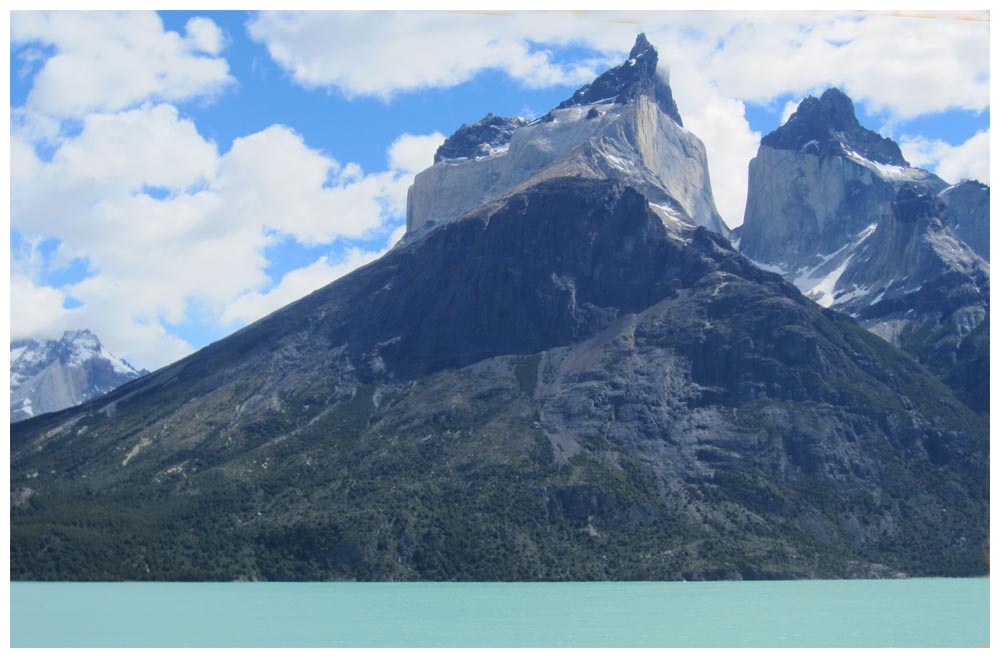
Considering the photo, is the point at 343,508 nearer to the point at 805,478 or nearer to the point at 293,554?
the point at 293,554

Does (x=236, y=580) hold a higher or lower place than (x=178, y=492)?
lower

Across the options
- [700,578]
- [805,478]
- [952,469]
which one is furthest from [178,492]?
[952,469]

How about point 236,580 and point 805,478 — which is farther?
point 805,478

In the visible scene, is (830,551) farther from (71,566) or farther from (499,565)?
(71,566)
